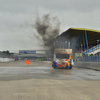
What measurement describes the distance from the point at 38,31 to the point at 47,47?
5.24m

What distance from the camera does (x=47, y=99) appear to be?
6.72 meters

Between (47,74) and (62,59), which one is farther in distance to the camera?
(62,59)

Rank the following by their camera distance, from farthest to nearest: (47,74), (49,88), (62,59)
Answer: (62,59) < (47,74) < (49,88)

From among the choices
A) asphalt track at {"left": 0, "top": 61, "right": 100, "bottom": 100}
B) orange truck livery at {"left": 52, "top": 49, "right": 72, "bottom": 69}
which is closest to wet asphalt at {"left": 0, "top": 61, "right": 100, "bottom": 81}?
asphalt track at {"left": 0, "top": 61, "right": 100, "bottom": 100}

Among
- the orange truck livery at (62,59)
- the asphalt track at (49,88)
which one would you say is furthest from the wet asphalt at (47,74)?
the orange truck livery at (62,59)

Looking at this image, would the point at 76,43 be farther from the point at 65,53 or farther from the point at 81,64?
the point at 65,53

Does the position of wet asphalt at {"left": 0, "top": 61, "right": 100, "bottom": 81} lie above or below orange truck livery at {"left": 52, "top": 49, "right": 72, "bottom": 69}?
below

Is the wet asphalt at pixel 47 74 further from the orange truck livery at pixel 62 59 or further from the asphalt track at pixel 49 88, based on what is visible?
the orange truck livery at pixel 62 59

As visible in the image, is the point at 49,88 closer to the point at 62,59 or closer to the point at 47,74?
the point at 47,74

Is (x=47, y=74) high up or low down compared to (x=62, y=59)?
down

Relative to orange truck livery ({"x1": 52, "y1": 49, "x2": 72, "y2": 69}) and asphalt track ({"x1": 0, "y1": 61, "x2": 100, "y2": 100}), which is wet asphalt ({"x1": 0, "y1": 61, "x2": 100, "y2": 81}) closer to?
asphalt track ({"x1": 0, "y1": 61, "x2": 100, "y2": 100})

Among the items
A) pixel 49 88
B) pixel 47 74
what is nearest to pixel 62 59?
pixel 47 74

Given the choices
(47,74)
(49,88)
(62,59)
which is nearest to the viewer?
(49,88)

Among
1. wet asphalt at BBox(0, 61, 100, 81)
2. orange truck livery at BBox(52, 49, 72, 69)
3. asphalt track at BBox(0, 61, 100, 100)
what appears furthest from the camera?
orange truck livery at BBox(52, 49, 72, 69)
